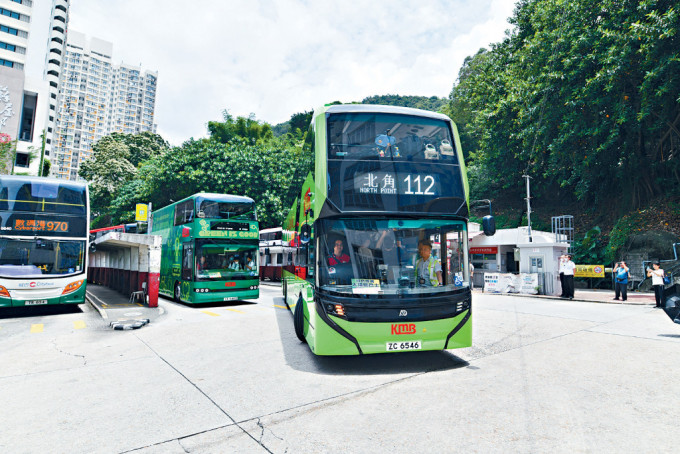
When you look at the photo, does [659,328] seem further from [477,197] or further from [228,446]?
[477,197]

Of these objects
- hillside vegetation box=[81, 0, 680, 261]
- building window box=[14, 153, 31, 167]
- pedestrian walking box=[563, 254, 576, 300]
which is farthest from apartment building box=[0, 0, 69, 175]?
pedestrian walking box=[563, 254, 576, 300]

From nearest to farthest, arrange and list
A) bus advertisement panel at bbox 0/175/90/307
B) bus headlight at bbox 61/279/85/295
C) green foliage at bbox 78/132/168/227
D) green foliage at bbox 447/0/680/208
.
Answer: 1. bus advertisement panel at bbox 0/175/90/307
2. bus headlight at bbox 61/279/85/295
3. green foliage at bbox 447/0/680/208
4. green foliage at bbox 78/132/168/227

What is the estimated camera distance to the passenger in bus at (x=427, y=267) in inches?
241

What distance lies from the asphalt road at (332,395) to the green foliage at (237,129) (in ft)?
115

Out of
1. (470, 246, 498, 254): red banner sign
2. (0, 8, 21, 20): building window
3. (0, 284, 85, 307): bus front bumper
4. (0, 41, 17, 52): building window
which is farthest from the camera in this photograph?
(0, 8, 21, 20): building window

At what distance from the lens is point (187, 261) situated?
13930mm

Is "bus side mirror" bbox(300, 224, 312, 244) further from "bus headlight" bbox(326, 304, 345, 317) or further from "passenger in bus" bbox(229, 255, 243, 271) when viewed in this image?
"passenger in bus" bbox(229, 255, 243, 271)

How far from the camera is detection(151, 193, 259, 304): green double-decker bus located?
1351 cm

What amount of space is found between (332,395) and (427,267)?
2425 millimetres

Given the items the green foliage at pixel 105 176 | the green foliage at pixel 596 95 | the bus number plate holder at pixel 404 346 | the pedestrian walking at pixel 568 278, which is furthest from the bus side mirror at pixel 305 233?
the green foliage at pixel 105 176

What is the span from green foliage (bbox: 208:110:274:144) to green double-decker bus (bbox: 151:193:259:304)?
28163 mm

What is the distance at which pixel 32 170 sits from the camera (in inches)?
1764

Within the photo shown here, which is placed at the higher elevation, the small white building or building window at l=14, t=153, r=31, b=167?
building window at l=14, t=153, r=31, b=167

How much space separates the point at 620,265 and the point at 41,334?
1931 cm
